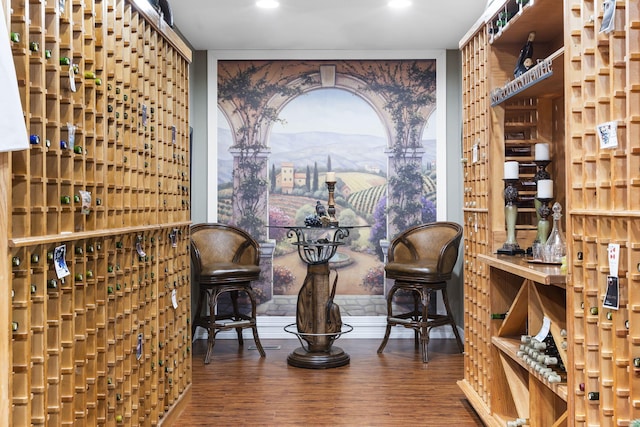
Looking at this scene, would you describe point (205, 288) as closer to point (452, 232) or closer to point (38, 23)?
point (452, 232)

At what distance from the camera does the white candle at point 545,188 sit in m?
3.05

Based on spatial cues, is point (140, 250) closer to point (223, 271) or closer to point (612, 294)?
point (612, 294)

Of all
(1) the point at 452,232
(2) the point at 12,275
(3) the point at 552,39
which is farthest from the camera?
(1) the point at 452,232

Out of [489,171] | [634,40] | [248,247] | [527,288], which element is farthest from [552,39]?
[248,247]

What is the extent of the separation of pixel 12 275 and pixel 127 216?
1.10 meters

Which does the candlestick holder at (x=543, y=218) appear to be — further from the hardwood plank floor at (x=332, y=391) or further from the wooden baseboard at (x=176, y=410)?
the wooden baseboard at (x=176, y=410)

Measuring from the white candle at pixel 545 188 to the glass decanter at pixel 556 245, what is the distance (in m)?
0.23

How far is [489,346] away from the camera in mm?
3545

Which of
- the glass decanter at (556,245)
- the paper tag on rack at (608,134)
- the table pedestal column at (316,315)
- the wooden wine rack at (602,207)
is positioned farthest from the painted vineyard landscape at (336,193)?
the paper tag on rack at (608,134)

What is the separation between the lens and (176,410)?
3.90 metres

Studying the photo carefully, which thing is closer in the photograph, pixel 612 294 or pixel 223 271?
pixel 612 294

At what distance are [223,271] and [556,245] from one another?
10.6ft

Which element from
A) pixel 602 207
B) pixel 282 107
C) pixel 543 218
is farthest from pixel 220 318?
pixel 602 207

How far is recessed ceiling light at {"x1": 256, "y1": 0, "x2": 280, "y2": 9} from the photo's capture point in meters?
4.86
